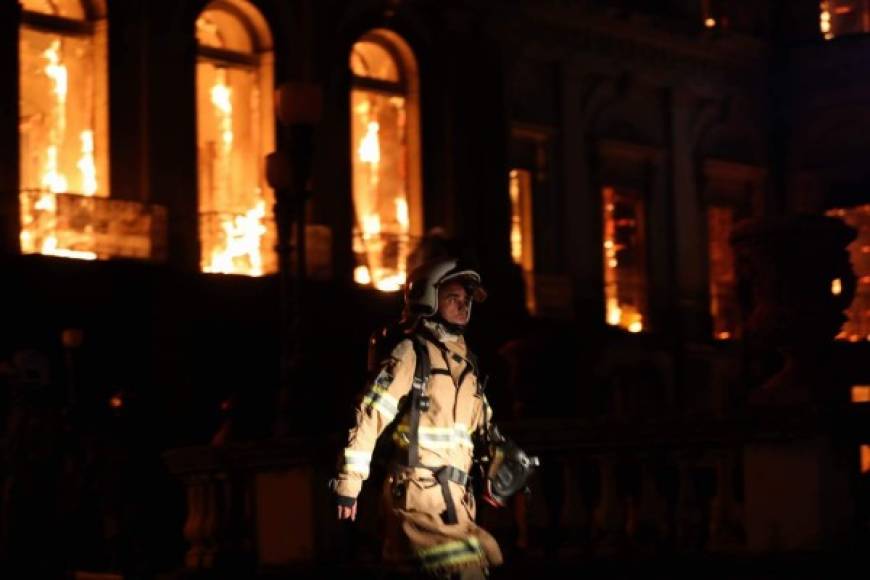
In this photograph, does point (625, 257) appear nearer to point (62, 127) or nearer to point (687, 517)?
A: point (62, 127)

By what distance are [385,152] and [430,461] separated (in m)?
21.4

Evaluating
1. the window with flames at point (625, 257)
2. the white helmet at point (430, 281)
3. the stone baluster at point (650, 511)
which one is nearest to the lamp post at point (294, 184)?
the stone baluster at point (650, 511)

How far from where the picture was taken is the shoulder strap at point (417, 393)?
31.8ft

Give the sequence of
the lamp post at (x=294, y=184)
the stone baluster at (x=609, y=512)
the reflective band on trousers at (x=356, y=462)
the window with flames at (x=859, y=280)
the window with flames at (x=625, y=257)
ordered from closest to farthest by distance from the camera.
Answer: the reflective band on trousers at (x=356, y=462), the stone baluster at (x=609, y=512), the lamp post at (x=294, y=184), the window with flames at (x=859, y=280), the window with flames at (x=625, y=257)

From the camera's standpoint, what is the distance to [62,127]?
26656 millimetres

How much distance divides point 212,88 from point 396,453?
19.3m

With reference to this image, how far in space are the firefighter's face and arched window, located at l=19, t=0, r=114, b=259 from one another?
1619 centimetres

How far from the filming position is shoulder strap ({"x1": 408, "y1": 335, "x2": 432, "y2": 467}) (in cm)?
970

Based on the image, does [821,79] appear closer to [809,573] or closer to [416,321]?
[809,573]

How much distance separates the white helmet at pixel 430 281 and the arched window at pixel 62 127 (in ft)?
53.0

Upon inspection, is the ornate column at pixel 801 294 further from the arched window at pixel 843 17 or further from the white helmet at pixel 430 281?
the arched window at pixel 843 17

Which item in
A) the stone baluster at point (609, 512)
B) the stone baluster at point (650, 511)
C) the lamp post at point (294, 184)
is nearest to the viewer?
the stone baluster at point (650, 511)

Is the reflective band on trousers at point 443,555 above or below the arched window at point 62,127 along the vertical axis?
below

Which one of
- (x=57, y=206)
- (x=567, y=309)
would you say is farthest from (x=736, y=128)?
(x=57, y=206)
